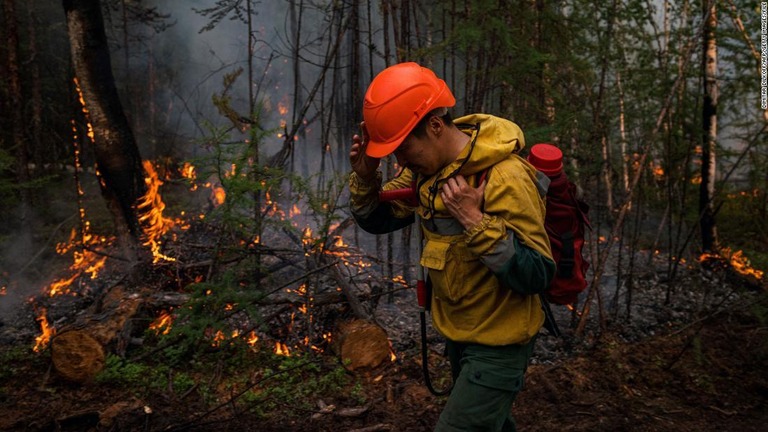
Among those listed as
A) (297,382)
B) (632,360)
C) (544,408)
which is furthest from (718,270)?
(297,382)

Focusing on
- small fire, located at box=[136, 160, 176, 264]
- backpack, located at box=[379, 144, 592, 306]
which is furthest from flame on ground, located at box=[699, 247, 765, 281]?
small fire, located at box=[136, 160, 176, 264]

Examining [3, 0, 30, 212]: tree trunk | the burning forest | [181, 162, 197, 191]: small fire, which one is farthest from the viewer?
[3, 0, 30, 212]: tree trunk

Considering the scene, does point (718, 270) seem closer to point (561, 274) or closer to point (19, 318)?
point (561, 274)

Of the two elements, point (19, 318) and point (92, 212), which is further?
point (92, 212)

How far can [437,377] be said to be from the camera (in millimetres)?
5102

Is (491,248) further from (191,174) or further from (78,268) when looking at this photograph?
(78,268)

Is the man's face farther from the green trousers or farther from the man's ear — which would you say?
the green trousers

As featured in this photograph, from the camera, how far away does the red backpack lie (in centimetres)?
267

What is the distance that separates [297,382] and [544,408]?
2386 mm

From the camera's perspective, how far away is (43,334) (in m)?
5.79

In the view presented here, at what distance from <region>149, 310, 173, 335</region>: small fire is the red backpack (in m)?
4.35

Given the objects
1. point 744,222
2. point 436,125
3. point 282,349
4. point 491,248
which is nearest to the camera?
point 491,248

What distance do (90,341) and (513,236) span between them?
4.64 m

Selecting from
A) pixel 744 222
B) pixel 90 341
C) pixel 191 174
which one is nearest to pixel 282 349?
pixel 90 341
